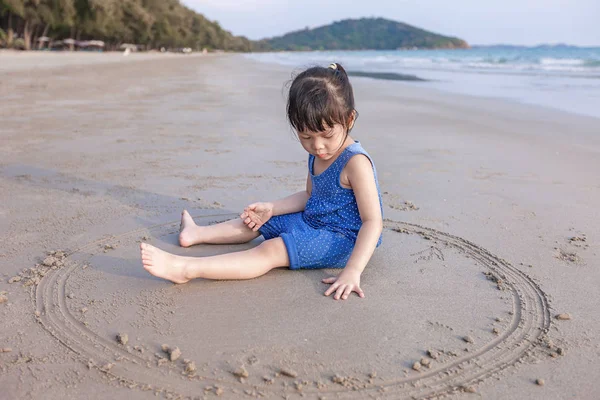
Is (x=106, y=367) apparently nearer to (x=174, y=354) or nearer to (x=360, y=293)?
(x=174, y=354)

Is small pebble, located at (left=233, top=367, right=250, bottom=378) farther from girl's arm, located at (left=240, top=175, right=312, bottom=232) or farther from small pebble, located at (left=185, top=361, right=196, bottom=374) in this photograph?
girl's arm, located at (left=240, top=175, right=312, bottom=232)

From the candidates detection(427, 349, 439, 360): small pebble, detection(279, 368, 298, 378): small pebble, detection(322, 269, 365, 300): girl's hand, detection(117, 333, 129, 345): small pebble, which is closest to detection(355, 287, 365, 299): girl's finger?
detection(322, 269, 365, 300): girl's hand

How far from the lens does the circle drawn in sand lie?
153 cm

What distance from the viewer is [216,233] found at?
8.96 feet

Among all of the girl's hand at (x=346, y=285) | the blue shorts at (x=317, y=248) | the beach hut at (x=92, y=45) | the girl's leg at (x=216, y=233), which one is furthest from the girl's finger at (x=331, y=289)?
the beach hut at (x=92, y=45)

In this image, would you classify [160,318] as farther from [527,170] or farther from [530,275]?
[527,170]

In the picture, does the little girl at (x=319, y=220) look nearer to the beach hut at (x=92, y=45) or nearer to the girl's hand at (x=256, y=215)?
the girl's hand at (x=256, y=215)

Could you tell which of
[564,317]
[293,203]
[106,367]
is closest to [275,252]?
[293,203]

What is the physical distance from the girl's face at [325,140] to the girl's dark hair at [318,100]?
0.03 m

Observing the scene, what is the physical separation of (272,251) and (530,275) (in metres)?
1.21

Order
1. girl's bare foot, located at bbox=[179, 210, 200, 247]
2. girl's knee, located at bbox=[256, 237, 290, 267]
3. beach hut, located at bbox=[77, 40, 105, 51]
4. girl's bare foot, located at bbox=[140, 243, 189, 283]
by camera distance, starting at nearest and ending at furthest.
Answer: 1. girl's bare foot, located at bbox=[140, 243, 189, 283]
2. girl's knee, located at bbox=[256, 237, 290, 267]
3. girl's bare foot, located at bbox=[179, 210, 200, 247]
4. beach hut, located at bbox=[77, 40, 105, 51]

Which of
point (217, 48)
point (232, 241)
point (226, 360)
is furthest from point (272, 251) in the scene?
point (217, 48)

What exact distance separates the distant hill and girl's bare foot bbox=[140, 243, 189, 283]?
132m

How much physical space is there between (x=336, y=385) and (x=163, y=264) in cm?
95
